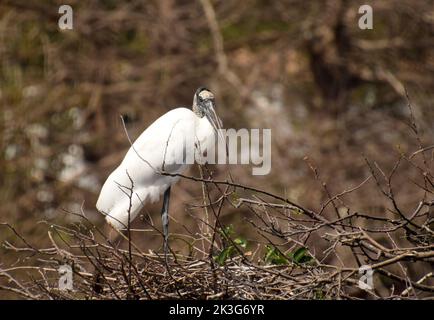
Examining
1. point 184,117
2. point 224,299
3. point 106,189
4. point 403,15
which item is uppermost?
point 403,15

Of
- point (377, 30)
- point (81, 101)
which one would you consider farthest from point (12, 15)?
point (377, 30)

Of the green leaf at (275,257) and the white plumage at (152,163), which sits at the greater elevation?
the white plumage at (152,163)

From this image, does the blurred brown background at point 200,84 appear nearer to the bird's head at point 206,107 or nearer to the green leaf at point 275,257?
the bird's head at point 206,107

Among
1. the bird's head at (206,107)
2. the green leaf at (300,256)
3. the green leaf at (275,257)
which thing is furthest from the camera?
the bird's head at (206,107)

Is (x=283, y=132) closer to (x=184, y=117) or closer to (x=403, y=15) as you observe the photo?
(x=403, y=15)

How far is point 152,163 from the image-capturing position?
6.93 m

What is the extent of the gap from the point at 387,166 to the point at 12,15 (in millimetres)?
4885

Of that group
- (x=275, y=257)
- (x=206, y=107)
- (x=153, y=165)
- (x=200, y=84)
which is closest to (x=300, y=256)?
(x=275, y=257)

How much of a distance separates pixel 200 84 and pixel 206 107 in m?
5.91

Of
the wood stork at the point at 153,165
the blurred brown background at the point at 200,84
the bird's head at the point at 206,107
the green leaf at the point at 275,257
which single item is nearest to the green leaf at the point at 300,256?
the green leaf at the point at 275,257

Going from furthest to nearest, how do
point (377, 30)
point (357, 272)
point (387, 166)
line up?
point (377, 30) → point (387, 166) → point (357, 272)

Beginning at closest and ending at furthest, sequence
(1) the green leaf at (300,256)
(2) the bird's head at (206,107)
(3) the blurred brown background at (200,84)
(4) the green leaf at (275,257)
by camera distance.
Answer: (1) the green leaf at (300,256)
(4) the green leaf at (275,257)
(2) the bird's head at (206,107)
(3) the blurred brown background at (200,84)

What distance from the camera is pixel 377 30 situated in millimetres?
14070

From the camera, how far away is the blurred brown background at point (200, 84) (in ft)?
39.8
